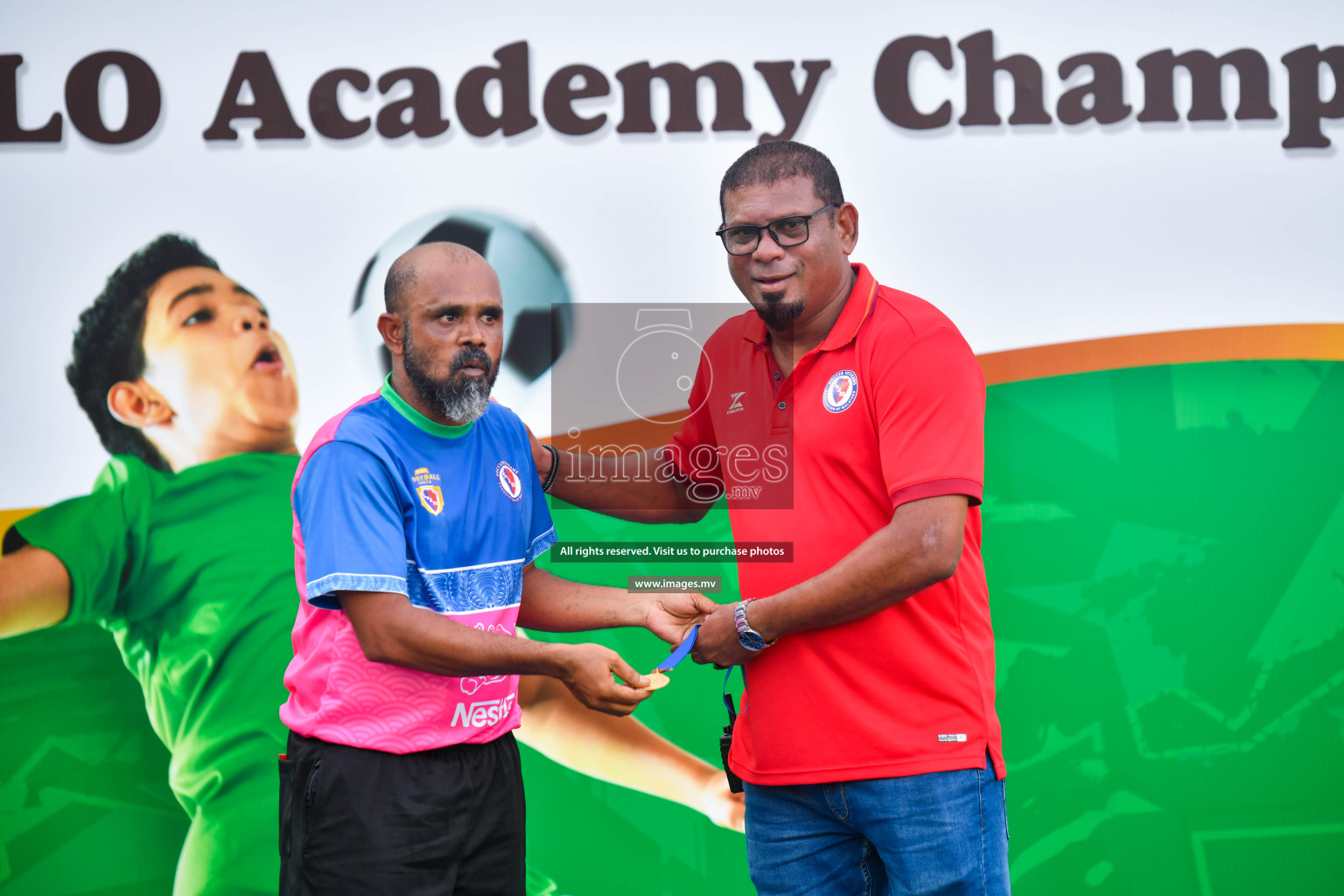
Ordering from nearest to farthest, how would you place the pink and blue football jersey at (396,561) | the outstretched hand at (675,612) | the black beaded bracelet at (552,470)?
the pink and blue football jersey at (396,561)
the outstretched hand at (675,612)
the black beaded bracelet at (552,470)

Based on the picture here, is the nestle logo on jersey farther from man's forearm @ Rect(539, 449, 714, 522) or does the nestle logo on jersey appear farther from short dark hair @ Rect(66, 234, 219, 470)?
short dark hair @ Rect(66, 234, 219, 470)

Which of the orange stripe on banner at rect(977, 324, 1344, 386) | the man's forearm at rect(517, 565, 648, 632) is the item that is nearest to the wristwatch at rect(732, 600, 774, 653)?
the man's forearm at rect(517, 565, 648, 632)

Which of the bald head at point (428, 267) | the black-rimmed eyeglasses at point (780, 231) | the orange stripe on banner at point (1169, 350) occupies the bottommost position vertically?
the orange stripe on banner at point (1169, 350)

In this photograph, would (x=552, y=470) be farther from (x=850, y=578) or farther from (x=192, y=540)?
(x=192, y=540)

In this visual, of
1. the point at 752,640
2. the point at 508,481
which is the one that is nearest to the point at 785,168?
the point at 508,481

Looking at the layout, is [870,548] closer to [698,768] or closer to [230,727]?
[698,768]

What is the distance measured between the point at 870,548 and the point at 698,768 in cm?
147

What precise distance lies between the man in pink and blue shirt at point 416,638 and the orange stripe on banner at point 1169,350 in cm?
179

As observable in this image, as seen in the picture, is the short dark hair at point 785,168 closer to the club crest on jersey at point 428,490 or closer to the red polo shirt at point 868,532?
the red polo shirt at point 868,532

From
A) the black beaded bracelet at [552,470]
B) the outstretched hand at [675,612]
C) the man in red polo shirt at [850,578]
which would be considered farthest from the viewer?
the black beaded bracelet at [552,470]

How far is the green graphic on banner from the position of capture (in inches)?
121

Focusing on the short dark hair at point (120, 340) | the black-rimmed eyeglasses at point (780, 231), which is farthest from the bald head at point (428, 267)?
the short dark hair at point (120, 340)

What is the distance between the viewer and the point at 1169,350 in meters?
3.09

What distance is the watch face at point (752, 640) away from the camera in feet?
6.63
